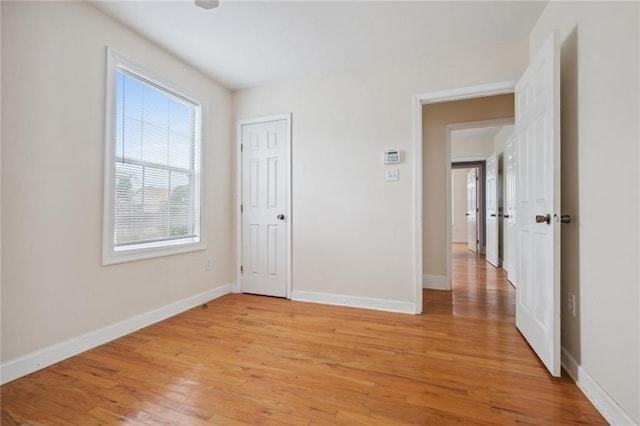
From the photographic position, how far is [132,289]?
102 inches

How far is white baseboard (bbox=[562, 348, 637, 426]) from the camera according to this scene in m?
1.38

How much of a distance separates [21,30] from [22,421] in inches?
85.9

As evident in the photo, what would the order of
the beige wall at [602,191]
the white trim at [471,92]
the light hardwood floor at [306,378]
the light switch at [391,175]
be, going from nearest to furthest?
the beige wall at [602,191] → the light hardwood floor at [306,378] → the white trim at [471,92] → the light switch at [391,175]

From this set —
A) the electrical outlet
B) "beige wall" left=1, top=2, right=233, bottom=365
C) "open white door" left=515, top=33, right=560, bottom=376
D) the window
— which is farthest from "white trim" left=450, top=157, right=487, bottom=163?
"beige wall" left=1, top=2, right=233, bottom=365

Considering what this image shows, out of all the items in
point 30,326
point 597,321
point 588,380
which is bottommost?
point 588,380

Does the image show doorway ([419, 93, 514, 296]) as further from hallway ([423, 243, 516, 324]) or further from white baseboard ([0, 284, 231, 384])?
white baseboard ([0, 284, 231, 384])

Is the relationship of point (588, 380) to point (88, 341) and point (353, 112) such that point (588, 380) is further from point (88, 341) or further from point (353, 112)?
point (88, 341)

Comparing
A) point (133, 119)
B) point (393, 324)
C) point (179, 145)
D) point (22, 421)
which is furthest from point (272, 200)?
point (22, 421)

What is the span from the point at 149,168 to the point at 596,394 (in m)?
3.48

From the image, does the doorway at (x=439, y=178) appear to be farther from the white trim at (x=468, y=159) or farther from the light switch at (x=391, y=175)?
the white trim at (x=468, y=159)

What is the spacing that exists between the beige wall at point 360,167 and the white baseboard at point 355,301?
0.02m

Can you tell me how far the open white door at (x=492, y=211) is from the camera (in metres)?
5.36

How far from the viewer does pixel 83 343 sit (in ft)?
7.23

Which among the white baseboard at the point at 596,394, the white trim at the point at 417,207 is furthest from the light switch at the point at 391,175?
the white baseboard at the point at 596,394
